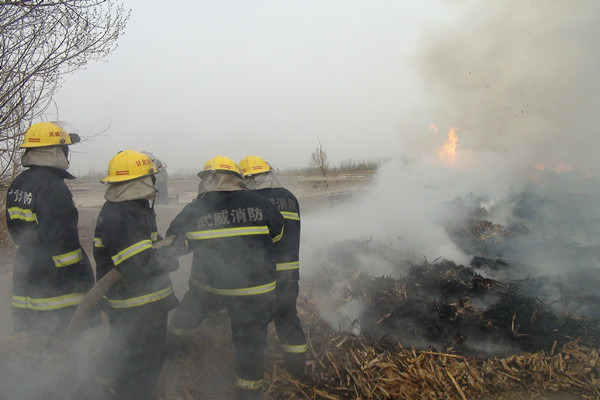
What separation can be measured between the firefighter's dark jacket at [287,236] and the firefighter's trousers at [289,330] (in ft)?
0.35

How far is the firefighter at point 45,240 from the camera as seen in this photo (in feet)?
9.07

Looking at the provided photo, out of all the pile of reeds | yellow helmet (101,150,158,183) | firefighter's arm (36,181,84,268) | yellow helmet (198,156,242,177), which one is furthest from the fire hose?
the pile of reeds

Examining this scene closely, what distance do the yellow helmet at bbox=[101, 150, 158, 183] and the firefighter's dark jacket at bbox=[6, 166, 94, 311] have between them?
1.70 ft

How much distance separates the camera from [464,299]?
14.0ft

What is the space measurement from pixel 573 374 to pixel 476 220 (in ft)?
20.1

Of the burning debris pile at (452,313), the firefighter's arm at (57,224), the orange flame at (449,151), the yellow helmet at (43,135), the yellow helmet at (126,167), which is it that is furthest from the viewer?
the orange flame at (449,151)

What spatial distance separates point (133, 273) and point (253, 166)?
165cm

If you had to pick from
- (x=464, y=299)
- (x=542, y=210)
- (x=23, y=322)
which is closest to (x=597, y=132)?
(x=542, y=210)

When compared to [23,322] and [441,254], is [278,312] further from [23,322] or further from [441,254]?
[441,254]

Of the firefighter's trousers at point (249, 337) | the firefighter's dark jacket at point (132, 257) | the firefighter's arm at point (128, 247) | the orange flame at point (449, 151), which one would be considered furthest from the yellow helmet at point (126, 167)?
the orange flame at point (449, 151)

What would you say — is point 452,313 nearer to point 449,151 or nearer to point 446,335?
point 446,335

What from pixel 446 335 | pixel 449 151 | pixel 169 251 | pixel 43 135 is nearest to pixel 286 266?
pixel 169 251

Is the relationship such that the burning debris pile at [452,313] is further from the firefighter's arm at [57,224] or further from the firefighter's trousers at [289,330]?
the firefighter's arm at [57,224]

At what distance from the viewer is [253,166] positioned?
12.2 feet
